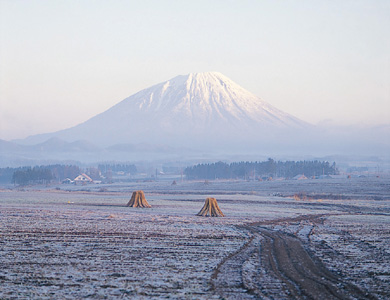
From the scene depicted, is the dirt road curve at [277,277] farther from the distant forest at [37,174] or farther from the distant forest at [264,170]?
the distant forest at [264,170]

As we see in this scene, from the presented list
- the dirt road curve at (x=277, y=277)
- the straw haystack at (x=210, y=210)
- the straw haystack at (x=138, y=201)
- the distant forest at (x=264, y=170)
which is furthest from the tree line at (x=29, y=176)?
the dirt road curve at (x=277, y=277)

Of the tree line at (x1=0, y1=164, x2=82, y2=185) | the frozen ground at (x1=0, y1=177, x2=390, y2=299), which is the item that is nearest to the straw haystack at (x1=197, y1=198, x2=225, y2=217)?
the frozen ground at (x1=0, y1=177, x2=390, y2=299)

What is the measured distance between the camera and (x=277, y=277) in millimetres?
14016

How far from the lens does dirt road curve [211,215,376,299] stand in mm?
12195

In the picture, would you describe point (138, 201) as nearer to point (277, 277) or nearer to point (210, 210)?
point (210, 210)

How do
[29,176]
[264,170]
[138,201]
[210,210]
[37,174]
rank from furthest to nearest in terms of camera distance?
[264,170], [37,174], [29,176], [138,201], [210,210]

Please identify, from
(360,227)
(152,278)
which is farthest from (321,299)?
(360,227)

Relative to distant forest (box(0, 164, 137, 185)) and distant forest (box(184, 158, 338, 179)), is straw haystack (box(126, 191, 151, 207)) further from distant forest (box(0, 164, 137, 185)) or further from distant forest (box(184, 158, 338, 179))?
distant forest (box(184, 158, 338, 179))

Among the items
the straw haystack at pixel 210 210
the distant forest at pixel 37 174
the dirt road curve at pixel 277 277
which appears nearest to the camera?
the dirt road curve at pixel 277 277

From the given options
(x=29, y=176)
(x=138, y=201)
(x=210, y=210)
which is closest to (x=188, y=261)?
(x=210, y=210)

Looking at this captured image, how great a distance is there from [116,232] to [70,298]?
12074 mm

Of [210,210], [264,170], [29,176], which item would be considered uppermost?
[264,170]

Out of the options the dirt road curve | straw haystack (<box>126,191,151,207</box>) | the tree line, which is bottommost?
the dirt road curve

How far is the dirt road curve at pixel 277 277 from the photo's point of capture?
40.0ft
